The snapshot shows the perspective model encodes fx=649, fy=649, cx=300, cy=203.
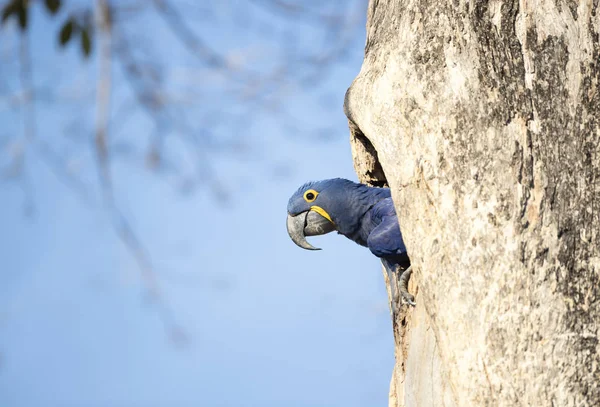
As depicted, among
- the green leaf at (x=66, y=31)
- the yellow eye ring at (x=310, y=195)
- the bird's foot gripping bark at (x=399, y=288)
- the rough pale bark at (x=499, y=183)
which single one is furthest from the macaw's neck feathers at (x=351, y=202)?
the green leaf at (x=66, y=31)

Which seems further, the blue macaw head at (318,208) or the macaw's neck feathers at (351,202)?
the blue macaw head at (318,208)

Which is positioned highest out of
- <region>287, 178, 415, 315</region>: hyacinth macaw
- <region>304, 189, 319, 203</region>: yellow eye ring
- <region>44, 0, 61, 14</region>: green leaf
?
<region>44, 0, 61, 14</region>: green leaf

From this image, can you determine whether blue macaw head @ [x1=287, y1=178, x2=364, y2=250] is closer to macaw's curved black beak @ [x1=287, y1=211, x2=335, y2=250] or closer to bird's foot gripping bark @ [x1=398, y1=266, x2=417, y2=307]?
macaw's curved black beak @ [x1=287, y1=211, x2=335, y2=250]

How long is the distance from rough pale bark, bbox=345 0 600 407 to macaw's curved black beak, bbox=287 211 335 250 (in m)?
1.22

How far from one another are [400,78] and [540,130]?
0.55 metres

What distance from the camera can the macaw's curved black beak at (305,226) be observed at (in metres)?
3.73

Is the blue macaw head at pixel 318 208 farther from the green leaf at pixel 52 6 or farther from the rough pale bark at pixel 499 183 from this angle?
the green leaf at pixel 52 6

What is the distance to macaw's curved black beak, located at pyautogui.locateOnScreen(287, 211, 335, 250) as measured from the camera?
12.3 feet

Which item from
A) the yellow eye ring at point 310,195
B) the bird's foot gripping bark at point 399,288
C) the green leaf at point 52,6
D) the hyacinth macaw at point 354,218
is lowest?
the bird's foot gripping bark at point 399,288

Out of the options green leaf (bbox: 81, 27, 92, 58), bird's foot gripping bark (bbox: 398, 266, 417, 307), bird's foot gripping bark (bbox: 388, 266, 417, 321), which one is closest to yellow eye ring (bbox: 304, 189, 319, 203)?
bird's foot gripping bark (bbox: 388, 266, 417, 321)

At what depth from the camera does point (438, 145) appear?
7.70ft

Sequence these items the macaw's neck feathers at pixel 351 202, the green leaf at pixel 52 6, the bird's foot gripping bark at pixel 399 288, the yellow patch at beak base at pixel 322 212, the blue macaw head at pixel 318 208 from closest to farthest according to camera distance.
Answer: the bird's foot gripping bark at pixel 399 288, the macaw's neck feathers at pixel 351 202, the blue macaw head at pixel 318 208, the yellow patch at beak base at pixel 322 212, the green leaf at pixel 52 6

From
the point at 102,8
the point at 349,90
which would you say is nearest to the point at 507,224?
the point at 349,90

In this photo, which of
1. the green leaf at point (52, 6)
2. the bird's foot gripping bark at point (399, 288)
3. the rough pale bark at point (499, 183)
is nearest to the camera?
the rough pale bark at point (499, 183)
